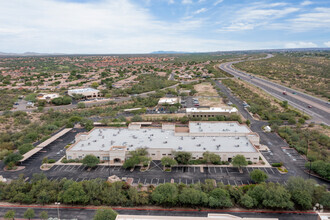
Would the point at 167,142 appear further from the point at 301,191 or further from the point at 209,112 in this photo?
the point at 209,112

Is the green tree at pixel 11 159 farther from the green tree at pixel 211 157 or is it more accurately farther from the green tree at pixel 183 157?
the green tree at pixel 211 157

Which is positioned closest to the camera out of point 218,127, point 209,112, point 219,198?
point 219,198

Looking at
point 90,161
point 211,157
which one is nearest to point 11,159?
point 90,161

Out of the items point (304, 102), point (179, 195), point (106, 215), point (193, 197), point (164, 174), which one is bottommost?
point (164, 174)

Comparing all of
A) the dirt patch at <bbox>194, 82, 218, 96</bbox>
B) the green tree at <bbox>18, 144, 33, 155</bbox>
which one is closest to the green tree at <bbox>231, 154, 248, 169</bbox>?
the green tree at <bbox>18, 144, 33, 155</bbox>

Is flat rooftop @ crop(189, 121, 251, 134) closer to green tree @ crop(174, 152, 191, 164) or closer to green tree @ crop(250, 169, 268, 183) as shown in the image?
green tree @ crop(174, 152, 191, 164)

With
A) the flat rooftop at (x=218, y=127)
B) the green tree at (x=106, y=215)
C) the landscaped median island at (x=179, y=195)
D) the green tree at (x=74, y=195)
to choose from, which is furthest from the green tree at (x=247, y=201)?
the green tree at (x=74, y=195)

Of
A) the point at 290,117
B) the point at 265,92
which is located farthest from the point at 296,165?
the point at 265,92
